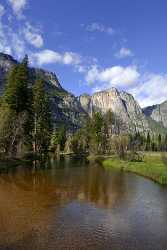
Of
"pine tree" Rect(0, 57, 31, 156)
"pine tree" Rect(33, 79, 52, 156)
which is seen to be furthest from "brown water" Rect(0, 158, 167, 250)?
"pine tree" Rect(33, 79, 52, 156)

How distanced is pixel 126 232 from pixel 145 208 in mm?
7251

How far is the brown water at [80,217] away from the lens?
1570 centimetres

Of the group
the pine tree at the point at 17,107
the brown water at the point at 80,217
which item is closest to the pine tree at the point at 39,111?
the pine tree at the point at 17,107

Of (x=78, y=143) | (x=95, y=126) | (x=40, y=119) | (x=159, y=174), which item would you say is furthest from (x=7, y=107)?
(x=78, y=143)

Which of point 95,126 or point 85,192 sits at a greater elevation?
point 95,126

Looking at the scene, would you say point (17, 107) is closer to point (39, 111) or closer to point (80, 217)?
point (39, 111)

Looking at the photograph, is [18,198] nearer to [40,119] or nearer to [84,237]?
[84,237]

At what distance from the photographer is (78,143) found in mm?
133375

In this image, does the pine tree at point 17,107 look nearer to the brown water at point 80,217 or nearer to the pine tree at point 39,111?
the pine tree at point 39,111

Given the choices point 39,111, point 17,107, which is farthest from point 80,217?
point 39,111

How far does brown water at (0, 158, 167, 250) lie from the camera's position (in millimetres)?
15695

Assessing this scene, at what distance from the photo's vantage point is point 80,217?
20.9 meters

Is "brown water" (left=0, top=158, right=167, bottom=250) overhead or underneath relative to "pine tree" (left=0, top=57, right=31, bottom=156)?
underneath

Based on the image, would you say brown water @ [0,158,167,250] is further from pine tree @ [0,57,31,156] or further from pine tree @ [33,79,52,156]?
pine tree @ [33,79,52,156]
